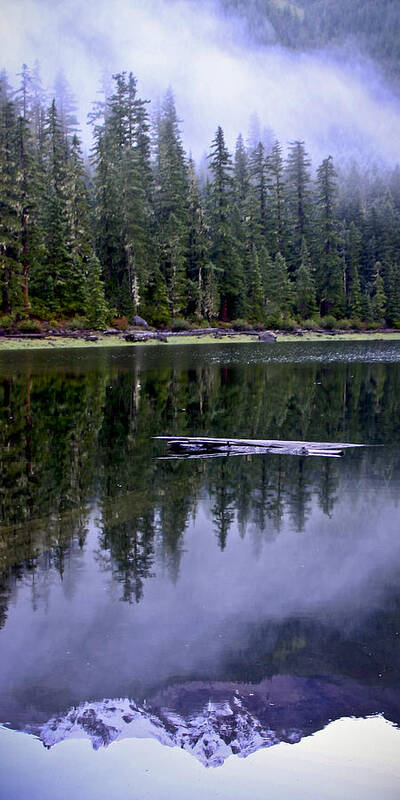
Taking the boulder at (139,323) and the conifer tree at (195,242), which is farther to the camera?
the conifer tree at (195,242)

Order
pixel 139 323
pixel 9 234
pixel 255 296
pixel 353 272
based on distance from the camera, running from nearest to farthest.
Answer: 1. pixel 9 234
2. pixel 139 323
3. pixel 255 296
4. pixel 353 272

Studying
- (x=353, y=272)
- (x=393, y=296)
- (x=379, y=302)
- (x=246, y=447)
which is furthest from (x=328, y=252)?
(x=246, y=447)

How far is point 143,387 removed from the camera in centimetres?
2075

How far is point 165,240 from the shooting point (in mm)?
60688

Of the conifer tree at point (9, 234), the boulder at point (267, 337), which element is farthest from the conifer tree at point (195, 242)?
the conifer tree at point (9, 234)

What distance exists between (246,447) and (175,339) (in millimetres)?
40947

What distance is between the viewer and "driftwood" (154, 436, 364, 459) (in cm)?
1087

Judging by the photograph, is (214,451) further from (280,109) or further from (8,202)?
(280,109)

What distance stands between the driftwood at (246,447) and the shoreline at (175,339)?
30.0 metres

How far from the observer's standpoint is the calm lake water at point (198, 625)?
3.57 metres

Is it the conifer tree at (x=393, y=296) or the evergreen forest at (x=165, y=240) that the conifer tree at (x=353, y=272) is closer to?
the evergreen forest at (x=165, y=240)

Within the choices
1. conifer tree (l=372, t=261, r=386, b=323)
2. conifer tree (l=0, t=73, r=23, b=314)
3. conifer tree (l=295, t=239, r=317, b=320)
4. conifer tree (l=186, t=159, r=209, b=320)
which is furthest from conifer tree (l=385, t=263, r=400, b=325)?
conifer tree (l=0, t=73, r=23, b=314)

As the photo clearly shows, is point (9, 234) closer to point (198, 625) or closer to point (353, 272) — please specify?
point (353, 272)

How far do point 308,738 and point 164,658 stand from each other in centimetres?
109
